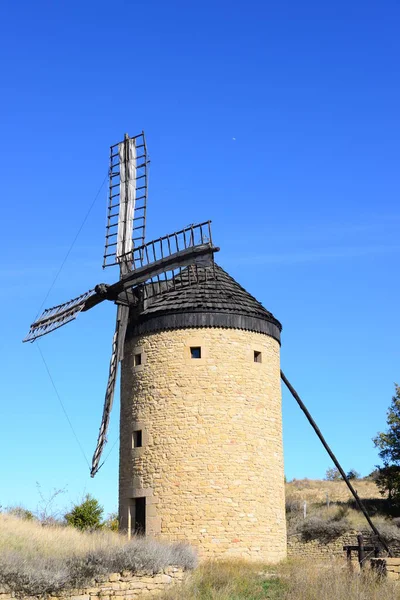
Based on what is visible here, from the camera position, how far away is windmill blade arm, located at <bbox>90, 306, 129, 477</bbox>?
60.5ft

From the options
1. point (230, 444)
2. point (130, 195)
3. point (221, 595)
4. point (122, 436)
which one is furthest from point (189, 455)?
point (130, 195)

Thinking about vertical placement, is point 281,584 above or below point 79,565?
below

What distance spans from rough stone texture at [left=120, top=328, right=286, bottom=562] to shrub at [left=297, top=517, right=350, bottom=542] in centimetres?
760

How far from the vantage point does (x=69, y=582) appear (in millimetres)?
12891

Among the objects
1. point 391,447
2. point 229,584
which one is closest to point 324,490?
point 391,447

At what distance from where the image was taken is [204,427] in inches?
704

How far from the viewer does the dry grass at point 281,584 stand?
43.1 ft

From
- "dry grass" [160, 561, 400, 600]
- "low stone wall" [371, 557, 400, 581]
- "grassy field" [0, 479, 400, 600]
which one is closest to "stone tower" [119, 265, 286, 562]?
"grassy field" [0, 479, 400, 600]

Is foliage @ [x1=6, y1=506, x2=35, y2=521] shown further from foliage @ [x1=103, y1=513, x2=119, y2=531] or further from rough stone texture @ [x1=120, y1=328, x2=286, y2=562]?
foliage @ [x1=103, y1=513, x2=119, y2=531]

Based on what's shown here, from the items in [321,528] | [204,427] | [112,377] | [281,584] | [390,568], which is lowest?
[281,584]

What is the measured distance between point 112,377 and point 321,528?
11299 millimetres

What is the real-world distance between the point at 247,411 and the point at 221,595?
5476 millimetres

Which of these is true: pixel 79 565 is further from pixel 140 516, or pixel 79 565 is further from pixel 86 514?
pixel 86 514

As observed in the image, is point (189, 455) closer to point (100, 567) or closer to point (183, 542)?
point (183, 542)
